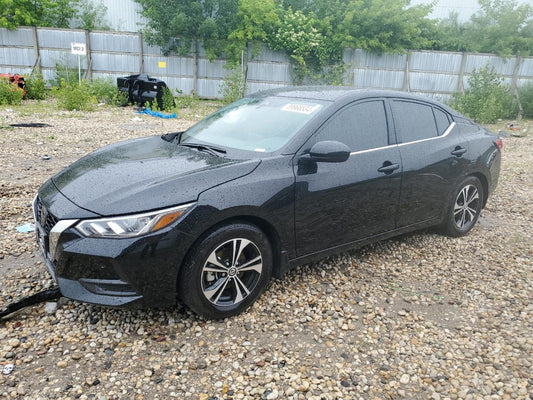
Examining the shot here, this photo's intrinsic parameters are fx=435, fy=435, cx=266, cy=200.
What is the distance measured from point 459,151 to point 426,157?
0.58 m

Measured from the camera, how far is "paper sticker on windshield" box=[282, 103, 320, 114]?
3.63m

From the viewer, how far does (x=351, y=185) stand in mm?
3537

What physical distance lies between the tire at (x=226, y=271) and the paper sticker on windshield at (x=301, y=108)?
1166 millimetres

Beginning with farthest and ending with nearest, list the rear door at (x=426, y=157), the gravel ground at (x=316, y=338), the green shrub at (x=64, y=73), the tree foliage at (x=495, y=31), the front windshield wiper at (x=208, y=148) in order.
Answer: the tree foliage at (x=495, y=31) → the green shrub at (x=64, y=73) → the rear door at (x=426, y=157) → the front windshield wiper at (x=208, y=148) → the gravel ground at (x=316, y=338)

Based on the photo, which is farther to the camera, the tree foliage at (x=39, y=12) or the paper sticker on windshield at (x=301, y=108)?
the tree foliage at (x=39, y=12)

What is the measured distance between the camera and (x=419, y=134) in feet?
13.8

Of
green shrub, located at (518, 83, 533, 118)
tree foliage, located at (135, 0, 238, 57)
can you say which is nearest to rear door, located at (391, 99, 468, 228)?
green shrub, located at (518, 83, 533, 118)

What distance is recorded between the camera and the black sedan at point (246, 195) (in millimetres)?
2703

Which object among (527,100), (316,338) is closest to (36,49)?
(316,338)

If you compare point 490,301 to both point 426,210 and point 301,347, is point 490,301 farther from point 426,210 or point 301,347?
point 301,347

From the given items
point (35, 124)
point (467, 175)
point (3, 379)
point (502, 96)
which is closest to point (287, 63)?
point (502, 96)

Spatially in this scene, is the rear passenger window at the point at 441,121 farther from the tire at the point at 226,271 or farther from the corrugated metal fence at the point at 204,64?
the corrugated metal fence at the point at 204,64

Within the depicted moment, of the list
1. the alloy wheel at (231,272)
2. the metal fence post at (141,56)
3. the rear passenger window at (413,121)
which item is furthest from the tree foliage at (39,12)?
the alloy wheel at (231,272)

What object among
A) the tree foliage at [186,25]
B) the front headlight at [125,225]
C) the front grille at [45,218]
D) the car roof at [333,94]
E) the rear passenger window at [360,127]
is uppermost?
the tree foliage at [186,25]
